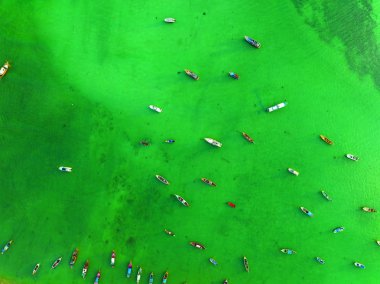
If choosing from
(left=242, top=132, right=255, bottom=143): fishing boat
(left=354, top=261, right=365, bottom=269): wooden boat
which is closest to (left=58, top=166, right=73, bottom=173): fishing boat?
(left=242, top=132, right=255, bottom=143): fishing boat

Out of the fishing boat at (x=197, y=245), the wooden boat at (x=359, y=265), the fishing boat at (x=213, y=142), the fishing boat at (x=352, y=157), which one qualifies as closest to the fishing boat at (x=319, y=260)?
the wooden boat at (x=359, y=265)

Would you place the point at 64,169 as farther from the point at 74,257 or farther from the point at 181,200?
the point at 181,200

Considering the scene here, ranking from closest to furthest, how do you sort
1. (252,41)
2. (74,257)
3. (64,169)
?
(252,41) → (64,169) → (74,257)

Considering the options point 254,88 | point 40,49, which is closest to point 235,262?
point 254,88

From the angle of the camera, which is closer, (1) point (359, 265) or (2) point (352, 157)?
(2) point (352, 157)

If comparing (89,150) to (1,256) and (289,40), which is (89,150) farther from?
(289,40)

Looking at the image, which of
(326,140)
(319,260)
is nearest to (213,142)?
(326,140)

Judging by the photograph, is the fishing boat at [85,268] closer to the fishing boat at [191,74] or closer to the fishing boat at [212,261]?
the fishing boat at [212,261]
